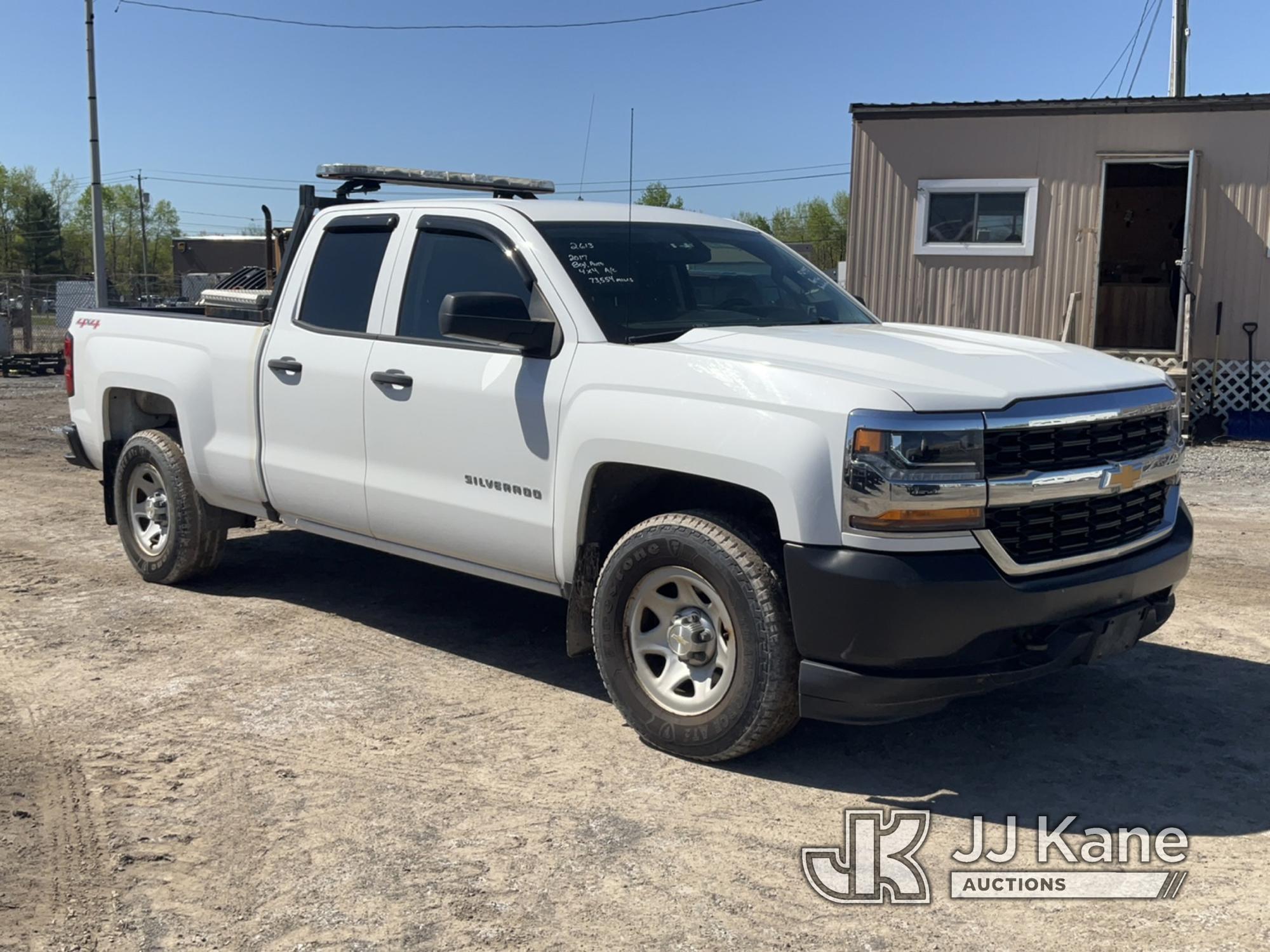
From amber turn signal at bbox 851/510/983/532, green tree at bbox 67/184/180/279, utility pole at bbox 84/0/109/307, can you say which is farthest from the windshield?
green tree at bbox 67/184/180/279

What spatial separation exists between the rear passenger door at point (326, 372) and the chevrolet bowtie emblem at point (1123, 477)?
3136mm

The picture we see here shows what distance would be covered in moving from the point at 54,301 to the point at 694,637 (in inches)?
1687

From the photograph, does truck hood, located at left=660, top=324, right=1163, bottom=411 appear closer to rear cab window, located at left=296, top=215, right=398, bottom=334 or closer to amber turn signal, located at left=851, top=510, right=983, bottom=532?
amber turn signal, located at left=851, top=510, right=983, bottom=532

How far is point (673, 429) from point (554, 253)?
3.64 feet

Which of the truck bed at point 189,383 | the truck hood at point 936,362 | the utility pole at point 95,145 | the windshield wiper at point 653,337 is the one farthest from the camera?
the utility pole at point 95,145

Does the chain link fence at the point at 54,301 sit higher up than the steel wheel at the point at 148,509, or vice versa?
the chain link fence at the point at 54,301

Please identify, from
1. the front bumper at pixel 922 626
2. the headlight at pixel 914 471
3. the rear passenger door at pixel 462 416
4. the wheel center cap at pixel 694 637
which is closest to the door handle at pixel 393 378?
the rear passenger door at pixel 462 416

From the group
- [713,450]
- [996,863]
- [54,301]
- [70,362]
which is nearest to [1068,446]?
[713,450]

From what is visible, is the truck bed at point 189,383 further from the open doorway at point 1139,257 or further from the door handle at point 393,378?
the open doorway at point 1139,257

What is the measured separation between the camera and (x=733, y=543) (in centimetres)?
429

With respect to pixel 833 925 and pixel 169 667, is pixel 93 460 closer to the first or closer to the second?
pixel 169 667

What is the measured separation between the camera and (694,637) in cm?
448

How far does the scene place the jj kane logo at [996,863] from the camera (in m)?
3.60

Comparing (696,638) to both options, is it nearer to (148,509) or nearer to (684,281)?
(684,281)
